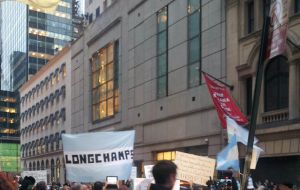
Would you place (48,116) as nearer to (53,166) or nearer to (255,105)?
(53,166)

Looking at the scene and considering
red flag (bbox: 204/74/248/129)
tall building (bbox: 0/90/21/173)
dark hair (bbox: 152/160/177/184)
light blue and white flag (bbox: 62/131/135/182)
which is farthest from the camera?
tall building (bbox: 0/90/21/173)

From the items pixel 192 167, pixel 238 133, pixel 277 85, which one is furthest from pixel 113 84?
pixel 192 167

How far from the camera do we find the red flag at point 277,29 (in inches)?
344

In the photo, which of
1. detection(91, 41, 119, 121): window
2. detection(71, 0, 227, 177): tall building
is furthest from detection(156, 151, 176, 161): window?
detection(91, 41, 119, 121): window

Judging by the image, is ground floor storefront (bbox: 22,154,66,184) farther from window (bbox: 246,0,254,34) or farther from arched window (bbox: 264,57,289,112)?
arched window (bbox: 264,57,289,112)

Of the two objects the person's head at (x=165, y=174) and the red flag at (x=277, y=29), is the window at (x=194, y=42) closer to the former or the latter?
the red flag at (x=277, y=29)

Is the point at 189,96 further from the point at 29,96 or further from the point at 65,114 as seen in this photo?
the point at 29,96

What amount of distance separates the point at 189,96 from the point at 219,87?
8.54 m

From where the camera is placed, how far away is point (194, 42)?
3369 cm

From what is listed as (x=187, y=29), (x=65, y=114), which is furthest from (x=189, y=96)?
(x=65, y=114)

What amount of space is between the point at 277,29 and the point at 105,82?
136 ft

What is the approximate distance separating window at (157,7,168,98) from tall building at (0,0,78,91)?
340 ft

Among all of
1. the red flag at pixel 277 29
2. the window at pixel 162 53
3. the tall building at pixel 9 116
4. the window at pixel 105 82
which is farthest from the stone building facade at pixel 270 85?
the tall building at pixel 9 116

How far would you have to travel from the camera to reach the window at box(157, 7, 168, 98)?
122 feet
